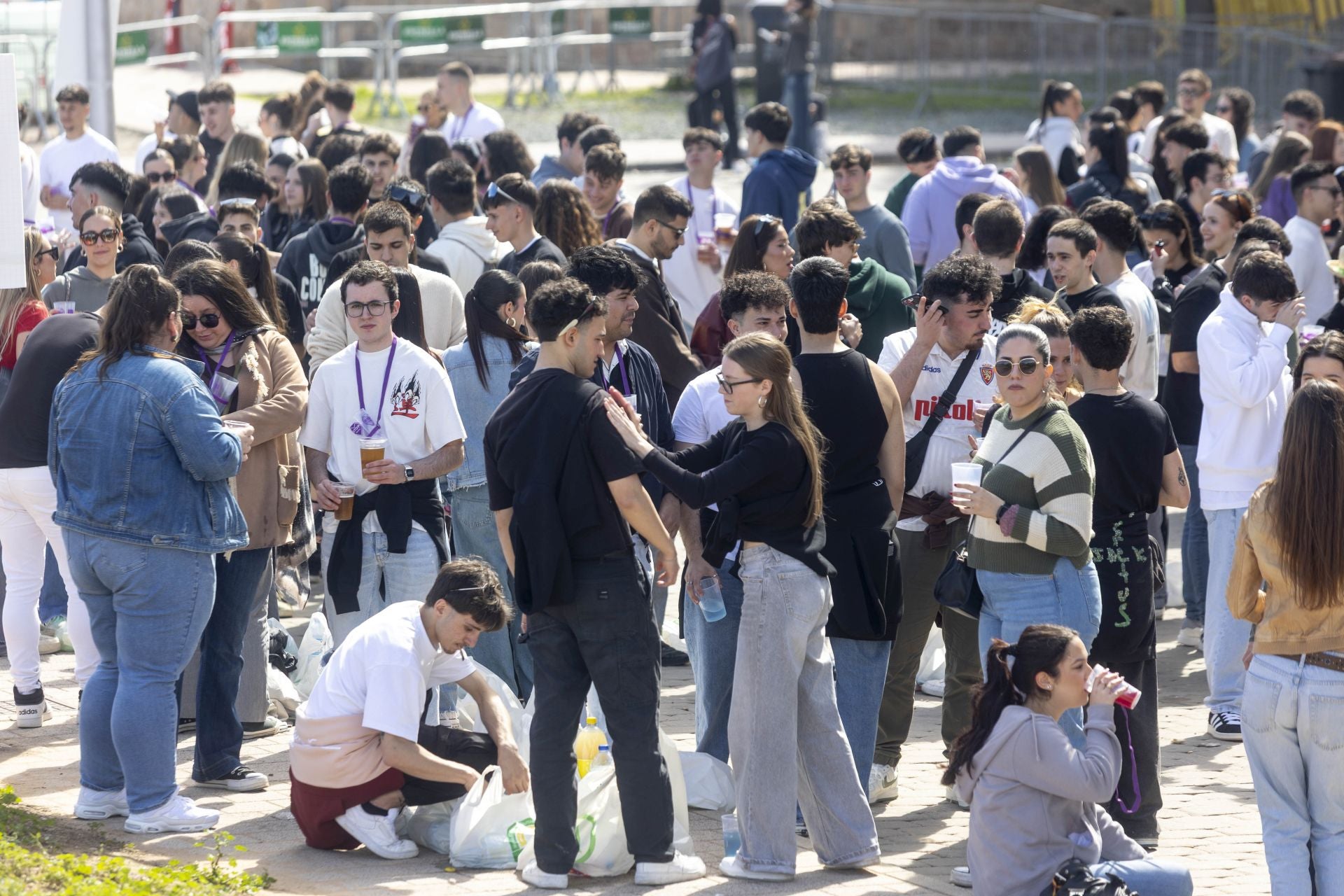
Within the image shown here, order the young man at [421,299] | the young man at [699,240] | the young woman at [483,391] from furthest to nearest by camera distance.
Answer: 1. the young man at [699,240]
2. the young man at [421,299]
3. the young woman at [483,391]

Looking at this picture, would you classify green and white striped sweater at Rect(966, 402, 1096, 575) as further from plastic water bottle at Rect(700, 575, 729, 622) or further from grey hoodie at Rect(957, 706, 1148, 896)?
plastic water bottle at Rect(700, 575, 729, 622)

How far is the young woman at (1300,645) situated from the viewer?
509 centimetres

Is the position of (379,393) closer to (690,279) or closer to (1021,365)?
(1021,365)

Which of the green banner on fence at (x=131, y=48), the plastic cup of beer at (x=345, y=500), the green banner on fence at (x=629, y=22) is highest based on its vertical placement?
the green banner on fence at (x=629, y=22)

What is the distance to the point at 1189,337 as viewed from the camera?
26.7 feet

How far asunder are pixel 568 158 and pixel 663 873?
284 inches

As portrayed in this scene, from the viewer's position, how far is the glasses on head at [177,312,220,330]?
21.5ft

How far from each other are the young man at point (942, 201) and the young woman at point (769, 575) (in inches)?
206

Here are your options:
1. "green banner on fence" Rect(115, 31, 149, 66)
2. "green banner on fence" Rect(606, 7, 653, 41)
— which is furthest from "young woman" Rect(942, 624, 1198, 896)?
"green banner on fence" Rect(606, 7, 653, 41)

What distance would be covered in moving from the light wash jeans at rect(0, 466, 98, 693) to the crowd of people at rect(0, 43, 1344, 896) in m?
0.02

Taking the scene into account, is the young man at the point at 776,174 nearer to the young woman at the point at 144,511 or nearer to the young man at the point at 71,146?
the young man at the point at 71,146

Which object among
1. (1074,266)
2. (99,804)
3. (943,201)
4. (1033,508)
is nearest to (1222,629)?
(1074,266)

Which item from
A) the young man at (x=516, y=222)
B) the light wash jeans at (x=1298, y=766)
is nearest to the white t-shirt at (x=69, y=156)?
the young man at (x=516, y=222)

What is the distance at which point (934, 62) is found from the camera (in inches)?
1122
